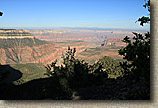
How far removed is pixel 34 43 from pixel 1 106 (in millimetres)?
133623

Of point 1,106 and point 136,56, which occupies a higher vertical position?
point 136,56

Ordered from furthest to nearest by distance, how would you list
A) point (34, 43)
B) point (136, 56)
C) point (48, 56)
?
point (48, 56)
point (34, 43)
point (136, 56)

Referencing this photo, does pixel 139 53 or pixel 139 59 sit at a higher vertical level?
pixel 139 53

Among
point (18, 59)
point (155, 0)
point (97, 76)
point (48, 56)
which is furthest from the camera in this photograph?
point (48, 56)

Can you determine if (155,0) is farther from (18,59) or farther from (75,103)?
(18,59)

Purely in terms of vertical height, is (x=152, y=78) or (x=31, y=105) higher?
(x=152, y=78)

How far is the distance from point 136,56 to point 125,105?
1.20 meters

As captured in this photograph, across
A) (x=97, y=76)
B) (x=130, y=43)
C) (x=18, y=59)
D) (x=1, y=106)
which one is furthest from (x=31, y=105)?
(x=18, y=59)

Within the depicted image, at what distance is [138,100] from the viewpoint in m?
2.93

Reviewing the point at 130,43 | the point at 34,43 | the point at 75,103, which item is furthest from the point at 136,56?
the point at 34,43

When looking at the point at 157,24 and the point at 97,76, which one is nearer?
the point at 157,24

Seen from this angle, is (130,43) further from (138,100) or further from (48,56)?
(48,56)

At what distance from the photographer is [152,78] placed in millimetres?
2914

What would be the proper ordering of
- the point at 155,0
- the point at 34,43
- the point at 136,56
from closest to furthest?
the point at 155,0, the point at 136,56, the point at 34,43
